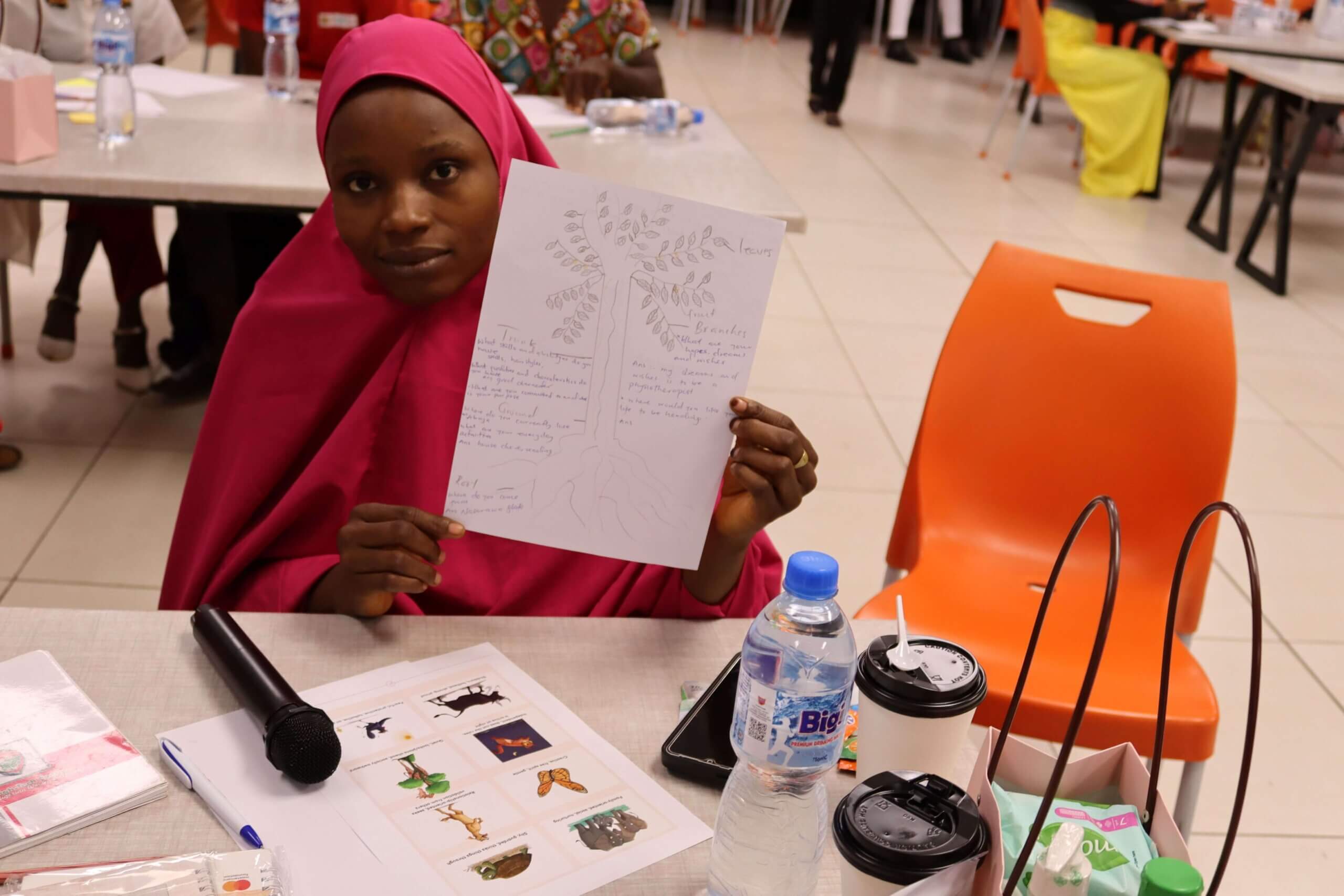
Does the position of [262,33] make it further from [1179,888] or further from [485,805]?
[1179,888]

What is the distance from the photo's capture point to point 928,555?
1881 millimetres

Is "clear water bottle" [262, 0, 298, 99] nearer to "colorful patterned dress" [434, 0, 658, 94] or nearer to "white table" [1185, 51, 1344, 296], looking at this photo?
"colorful patterned dress" [434, 0, 658, 94]

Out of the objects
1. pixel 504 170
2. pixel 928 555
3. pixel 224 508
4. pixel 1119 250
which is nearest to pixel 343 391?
pixel 224 508

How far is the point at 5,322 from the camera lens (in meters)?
3.39

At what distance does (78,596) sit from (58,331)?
1.15m

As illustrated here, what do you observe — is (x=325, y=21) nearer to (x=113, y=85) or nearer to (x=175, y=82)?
(x=175, y=82)

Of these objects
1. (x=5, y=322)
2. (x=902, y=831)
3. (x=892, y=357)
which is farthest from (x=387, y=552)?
(x=892, y=357)

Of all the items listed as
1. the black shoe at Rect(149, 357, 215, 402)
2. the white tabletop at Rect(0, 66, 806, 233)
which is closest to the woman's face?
the white tabletop at Rect(0, 66, 806, 233)

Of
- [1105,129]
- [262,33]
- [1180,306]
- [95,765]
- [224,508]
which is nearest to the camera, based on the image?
[95,765]

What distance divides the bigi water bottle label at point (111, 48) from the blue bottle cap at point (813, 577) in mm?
2320

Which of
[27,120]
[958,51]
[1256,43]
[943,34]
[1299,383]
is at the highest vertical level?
[1256,43]

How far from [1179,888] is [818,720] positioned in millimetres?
247

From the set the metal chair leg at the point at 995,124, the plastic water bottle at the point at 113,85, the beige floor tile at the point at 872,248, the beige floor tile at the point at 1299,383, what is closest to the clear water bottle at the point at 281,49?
the plastic water bottle at the point at 113,85

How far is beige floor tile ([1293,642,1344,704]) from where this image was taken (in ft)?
8.41
